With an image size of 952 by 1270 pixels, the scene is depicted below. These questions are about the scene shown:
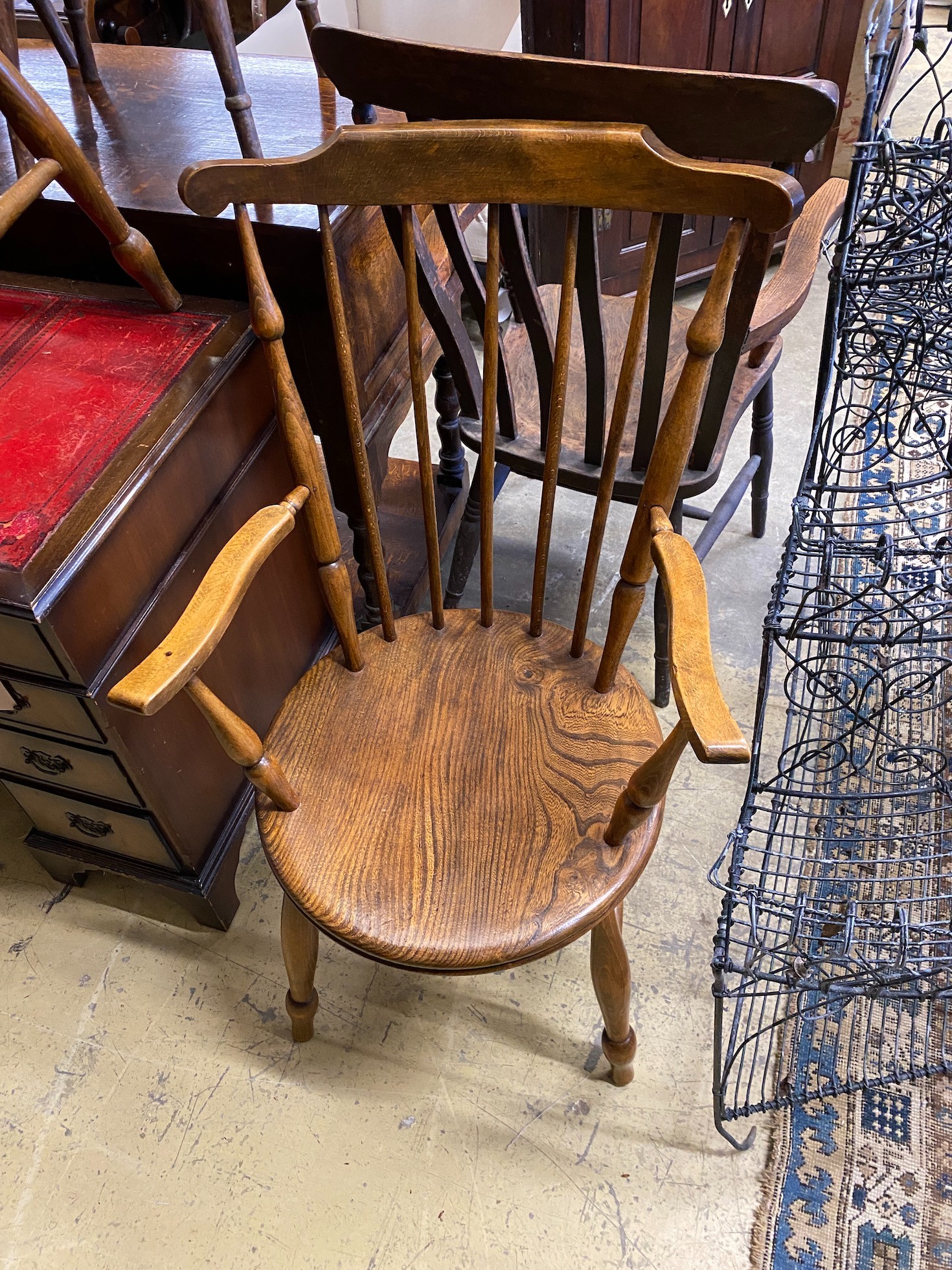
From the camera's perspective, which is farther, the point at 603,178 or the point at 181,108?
the point at 181,108

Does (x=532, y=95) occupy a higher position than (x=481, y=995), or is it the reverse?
(x=532, y=95)

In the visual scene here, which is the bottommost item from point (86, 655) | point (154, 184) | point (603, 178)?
point (86, 655)

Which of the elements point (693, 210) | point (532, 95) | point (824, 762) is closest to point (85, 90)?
point (532, 95)

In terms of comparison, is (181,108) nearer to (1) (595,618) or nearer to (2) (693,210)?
(2) (693,210)

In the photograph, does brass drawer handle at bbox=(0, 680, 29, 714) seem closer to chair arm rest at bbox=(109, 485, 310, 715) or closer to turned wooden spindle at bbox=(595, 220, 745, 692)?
chair arm rest at bbox=(109, 485, 310, 715)

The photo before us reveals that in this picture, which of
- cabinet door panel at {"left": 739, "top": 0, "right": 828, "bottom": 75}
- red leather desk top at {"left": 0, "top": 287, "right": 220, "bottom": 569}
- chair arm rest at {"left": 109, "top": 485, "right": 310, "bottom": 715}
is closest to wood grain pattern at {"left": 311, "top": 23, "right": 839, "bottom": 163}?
red leather desk top at {"left": 0, "top": 287, "right": 220, "bottom": 569}

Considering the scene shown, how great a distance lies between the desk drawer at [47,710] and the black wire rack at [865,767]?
75cm

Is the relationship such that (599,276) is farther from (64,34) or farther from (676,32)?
(676,32)

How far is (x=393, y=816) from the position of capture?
42.7 inches

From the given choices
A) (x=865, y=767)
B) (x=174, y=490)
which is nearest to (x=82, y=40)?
(x=174, y=490)

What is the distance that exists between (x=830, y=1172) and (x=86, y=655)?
1.16 metres

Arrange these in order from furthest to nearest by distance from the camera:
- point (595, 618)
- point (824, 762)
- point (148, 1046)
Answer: point (595, 618), point (824, 762), point (148, 1046)

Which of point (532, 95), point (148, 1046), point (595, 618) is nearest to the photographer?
point (532, 95)

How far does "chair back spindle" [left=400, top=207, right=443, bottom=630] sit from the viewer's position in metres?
1.03
